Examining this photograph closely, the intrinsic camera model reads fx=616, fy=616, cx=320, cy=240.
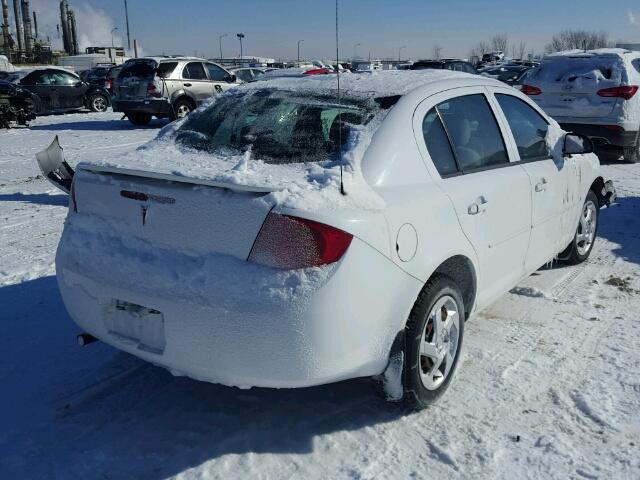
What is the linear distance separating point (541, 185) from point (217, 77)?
14782 millimetres

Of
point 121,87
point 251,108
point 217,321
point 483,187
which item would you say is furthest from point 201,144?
point 121,87

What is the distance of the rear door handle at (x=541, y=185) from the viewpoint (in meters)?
4.03

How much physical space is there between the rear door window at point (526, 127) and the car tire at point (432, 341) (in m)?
1.34

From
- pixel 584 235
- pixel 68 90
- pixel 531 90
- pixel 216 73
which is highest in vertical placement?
pixel 216 73

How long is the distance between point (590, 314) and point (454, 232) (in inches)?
71.2

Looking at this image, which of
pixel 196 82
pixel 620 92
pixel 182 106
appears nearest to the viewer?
pixel 620 92

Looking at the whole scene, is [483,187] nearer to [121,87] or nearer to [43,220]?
[43,220]

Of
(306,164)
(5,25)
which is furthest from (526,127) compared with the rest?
(5,25)

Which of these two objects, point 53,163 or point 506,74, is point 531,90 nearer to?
point 53,163

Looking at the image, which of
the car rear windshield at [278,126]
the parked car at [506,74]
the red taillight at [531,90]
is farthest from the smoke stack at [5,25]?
the car rear windshield at [278,126]

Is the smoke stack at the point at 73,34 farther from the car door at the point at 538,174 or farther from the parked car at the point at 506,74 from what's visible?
the car door at the point at 538,174

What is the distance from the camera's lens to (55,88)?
66.6ft

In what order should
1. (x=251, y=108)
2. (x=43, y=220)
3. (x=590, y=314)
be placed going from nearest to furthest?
(x=251, y=108) → (x=590, y=314) → (x=43, y=220)

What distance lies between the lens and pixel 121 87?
1648 cm
